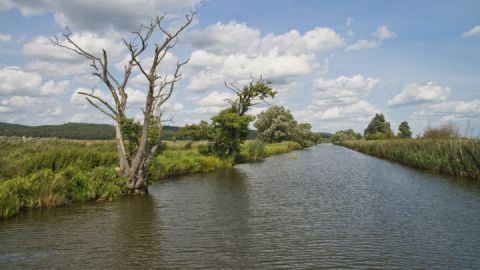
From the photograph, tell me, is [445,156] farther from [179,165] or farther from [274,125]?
[274,125]

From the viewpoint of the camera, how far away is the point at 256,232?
12.7 metres

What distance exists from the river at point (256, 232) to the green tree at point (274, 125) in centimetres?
7082

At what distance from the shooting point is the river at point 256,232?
9.83 meters

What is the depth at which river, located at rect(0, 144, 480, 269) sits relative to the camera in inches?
387

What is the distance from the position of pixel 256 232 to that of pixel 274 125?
262 ft

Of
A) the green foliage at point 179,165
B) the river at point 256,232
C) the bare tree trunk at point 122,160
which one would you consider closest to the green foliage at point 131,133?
the bare tree trunk at point 122,160

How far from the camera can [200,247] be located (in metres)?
11.0

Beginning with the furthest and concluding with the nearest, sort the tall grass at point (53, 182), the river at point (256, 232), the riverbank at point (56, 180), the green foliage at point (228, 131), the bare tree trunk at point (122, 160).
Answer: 1. the green foliage at point (228, 131)
2. the bare tree trunk at point (122, 160)
3. the riverbank at point (56, 180)
4. the tall grass at point (53, 182)
5. the river at point (256, 232)

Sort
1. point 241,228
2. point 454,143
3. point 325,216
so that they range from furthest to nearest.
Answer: point 454,143
point 325,216
point 241,228

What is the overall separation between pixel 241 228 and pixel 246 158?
38.3 m

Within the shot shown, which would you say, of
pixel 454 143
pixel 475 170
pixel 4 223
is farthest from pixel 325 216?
pixel 454 143

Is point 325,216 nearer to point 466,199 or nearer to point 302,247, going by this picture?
point 302,247

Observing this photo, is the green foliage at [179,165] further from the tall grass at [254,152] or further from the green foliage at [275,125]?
the green foliage at [275,125]

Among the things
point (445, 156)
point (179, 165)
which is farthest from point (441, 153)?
point (179, 165)
